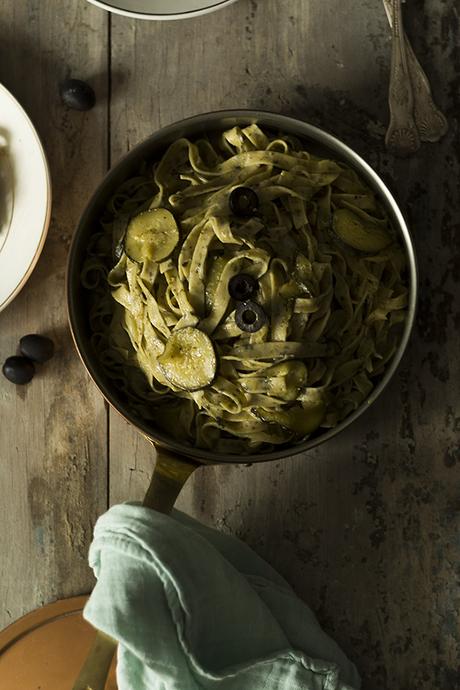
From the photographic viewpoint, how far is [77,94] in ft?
5.53

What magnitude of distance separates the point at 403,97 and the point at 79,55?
676 millimetres

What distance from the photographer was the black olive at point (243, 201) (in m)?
1.46

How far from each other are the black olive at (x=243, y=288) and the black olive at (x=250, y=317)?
0.05ft

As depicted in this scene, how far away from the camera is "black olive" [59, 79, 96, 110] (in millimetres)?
1687

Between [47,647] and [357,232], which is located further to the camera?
[47,647]

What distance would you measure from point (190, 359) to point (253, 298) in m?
0.15

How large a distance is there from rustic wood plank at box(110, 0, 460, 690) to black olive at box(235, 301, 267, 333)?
371 millimetres

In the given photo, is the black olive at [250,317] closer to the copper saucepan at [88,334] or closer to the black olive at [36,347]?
the copper saucepan at [88,334]

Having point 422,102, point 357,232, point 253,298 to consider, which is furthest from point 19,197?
point 422,102

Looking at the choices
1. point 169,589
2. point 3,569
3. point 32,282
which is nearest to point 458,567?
point 169,589

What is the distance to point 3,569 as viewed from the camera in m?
1.74

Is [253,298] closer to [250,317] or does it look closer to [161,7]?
[250,317]

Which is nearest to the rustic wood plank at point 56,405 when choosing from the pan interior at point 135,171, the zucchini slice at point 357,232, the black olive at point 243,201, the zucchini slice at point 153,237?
the pan interior at point 135,171

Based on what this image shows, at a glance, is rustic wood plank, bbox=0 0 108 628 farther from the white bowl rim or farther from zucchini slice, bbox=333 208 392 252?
zucchini slice, bbox=333 208 392 252
